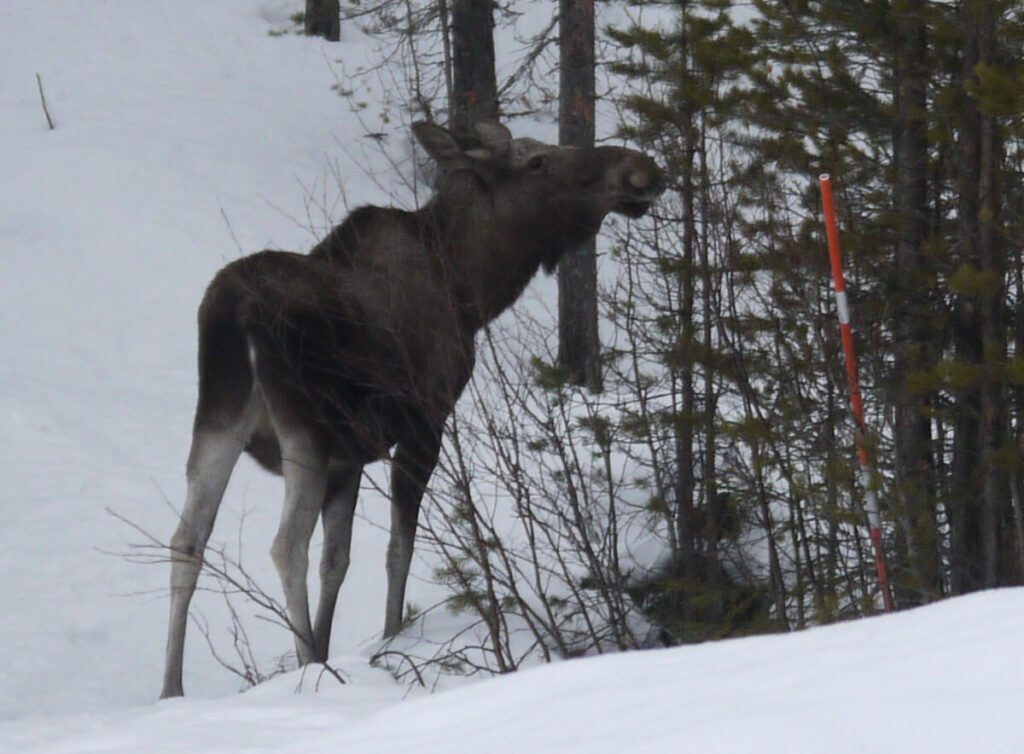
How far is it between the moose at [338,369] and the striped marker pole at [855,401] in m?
1.60

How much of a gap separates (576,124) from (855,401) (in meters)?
6.43

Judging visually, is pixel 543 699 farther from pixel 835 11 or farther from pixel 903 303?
pixel 835 11

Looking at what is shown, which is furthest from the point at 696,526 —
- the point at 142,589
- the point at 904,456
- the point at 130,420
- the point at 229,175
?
the point at 229,175

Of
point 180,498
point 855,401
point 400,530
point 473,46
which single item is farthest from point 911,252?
point 473,46

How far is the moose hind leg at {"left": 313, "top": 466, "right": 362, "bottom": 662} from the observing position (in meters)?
6.90

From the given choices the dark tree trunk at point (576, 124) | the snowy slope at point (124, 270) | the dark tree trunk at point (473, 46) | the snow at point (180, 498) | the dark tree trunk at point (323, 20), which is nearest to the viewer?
the snow at point (180, 498)

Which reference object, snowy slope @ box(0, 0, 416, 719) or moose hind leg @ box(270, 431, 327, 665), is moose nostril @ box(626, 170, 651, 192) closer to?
snowy slope @ box(0, 0, 416, 719)

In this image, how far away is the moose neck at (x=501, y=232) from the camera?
732 cm

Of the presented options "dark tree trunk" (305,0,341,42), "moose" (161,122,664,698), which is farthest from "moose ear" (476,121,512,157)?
"dark tree trunk" (305,0,341,42)

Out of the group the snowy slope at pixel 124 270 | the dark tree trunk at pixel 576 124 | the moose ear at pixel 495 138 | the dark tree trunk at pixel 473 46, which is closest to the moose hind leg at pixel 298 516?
the snowy slope at pixel 124 270

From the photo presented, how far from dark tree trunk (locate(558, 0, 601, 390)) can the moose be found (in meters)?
4.40

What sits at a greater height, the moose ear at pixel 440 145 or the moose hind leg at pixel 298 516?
the moose ear at pixel 440 145

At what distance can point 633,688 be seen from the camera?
325 cm

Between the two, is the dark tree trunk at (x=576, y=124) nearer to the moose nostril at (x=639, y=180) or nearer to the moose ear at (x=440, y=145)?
the moose ear at (x=440, y=145)
